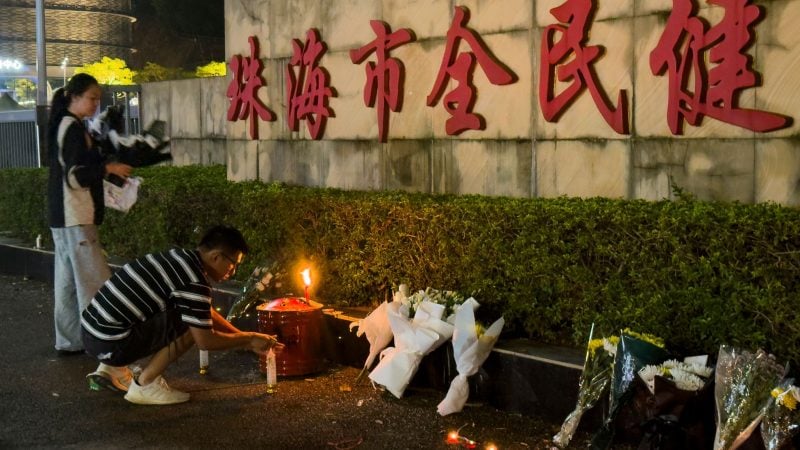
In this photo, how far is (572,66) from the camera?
672 centimetres

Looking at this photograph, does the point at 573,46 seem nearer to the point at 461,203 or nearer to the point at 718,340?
the point at 461,203

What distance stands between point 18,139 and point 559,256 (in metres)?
16.3

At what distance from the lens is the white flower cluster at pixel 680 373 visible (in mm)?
4612

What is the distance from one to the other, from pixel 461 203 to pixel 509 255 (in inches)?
28.0

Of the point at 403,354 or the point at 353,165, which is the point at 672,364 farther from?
the point at 353,165

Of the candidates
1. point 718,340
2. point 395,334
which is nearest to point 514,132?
point 395,334

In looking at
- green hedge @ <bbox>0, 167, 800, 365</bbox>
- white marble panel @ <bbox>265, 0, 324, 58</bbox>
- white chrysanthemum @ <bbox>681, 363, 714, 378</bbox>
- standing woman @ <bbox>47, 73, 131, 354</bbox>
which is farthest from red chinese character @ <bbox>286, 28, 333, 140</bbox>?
white chrysanthemum @ <bbox>681, 363, 714, 378</bbox>

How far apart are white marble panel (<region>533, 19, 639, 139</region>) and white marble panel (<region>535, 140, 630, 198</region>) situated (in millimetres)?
77

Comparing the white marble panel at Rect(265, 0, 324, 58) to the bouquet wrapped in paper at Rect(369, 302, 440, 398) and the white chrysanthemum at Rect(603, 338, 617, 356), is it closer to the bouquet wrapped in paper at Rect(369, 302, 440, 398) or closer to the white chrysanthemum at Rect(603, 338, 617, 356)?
the bouquet wrapped in paper at Rect(369, 302, 440, 398)

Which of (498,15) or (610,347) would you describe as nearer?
(610,347)

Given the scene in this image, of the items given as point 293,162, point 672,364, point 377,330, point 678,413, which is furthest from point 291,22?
point 678,413

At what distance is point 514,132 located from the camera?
723 cm

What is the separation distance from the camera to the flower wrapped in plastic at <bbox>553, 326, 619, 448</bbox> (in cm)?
504

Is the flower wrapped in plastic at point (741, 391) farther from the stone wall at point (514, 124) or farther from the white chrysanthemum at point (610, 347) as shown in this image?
the stone wall at point (514, 124)
